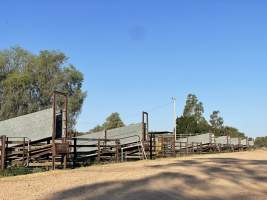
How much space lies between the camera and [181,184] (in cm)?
1188

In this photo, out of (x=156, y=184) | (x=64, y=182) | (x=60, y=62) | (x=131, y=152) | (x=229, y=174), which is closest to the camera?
(x=156, y=184)

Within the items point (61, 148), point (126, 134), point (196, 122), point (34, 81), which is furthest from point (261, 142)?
point (61, 148)

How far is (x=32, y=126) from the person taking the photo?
71.7 ft

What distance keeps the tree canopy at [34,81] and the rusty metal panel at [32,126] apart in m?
30.7

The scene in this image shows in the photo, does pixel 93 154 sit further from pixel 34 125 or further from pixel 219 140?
pixel 219 140

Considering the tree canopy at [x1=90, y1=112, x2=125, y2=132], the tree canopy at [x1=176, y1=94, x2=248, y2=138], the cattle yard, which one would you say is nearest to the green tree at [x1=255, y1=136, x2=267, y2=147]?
the tree canopy at [x1=176, y1=94, x2=248, y2=138]

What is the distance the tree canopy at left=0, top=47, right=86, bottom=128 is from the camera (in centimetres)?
5344

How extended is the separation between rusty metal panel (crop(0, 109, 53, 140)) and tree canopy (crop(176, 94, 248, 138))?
66.2m

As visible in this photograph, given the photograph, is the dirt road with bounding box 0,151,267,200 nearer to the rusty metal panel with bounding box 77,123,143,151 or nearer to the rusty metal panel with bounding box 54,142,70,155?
the rusty metal panel with bounding box 54,142,70,155

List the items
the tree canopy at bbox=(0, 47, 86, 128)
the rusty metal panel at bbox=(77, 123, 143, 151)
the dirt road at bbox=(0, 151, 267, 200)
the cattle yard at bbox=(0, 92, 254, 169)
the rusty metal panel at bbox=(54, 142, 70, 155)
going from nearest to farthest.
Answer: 1. the dirt road at bbox=(0, 151, 267, 200)
2. the rusty metal panel at bbox=(54, 142, 70, 155)
3. the cattle yard at bbox=(0, 92, 254, 169)
4. the rusty metal panel at bbox=(77, 123, 143, 151)
5. the tree canopy at bbox=(0, 47, 86, 128)

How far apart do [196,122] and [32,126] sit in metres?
73.5

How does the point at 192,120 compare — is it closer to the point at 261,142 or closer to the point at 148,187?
the point at 261,142

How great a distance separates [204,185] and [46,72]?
44930mm

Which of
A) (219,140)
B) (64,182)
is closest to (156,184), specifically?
(64,182)
